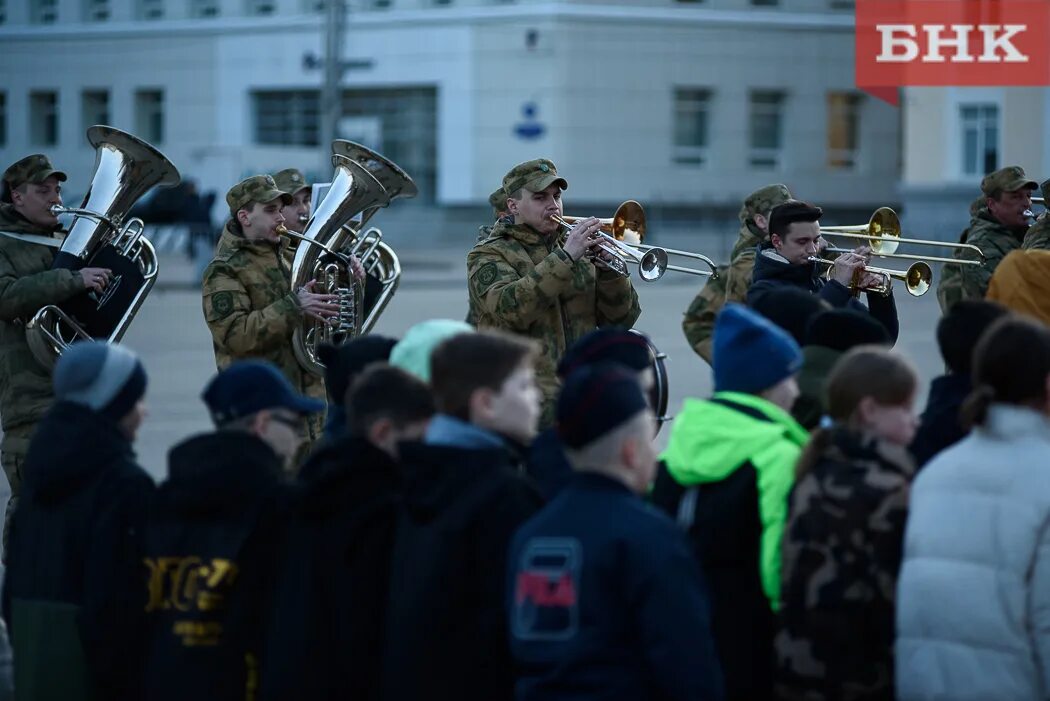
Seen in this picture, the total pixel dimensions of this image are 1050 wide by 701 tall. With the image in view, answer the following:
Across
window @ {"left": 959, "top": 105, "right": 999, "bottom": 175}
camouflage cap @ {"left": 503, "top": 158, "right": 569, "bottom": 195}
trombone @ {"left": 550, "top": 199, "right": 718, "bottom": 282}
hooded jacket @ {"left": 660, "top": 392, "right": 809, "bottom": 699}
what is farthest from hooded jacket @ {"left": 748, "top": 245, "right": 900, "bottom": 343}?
window @ {"left": 959, "top": 105, "right": 999, "bottom": 175}

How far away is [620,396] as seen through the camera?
3.83m

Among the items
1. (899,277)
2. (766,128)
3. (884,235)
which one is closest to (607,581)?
(899,277)

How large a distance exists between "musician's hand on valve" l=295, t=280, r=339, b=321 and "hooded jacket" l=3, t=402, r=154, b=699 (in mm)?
2915

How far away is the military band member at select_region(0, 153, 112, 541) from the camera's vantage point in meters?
7.84

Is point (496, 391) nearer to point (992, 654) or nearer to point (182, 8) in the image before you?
point (992, 654)

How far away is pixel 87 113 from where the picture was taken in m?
52.2

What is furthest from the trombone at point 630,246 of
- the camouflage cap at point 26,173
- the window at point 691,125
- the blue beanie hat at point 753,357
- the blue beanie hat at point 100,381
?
the window at point 691,125

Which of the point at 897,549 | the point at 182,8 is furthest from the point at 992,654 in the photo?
the point at 182,8

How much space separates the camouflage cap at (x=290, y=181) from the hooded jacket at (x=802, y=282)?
2196 mm

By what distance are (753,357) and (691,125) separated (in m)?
43.1

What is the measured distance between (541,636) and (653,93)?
141 ft

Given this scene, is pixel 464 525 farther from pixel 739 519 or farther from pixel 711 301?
pixel 711 301

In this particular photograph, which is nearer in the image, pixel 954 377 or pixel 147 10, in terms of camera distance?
pixel 954 377

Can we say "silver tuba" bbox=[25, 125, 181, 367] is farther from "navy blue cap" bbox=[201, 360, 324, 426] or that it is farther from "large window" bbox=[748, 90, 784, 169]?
"large window" bbox=[748, 90, 784, 169]
